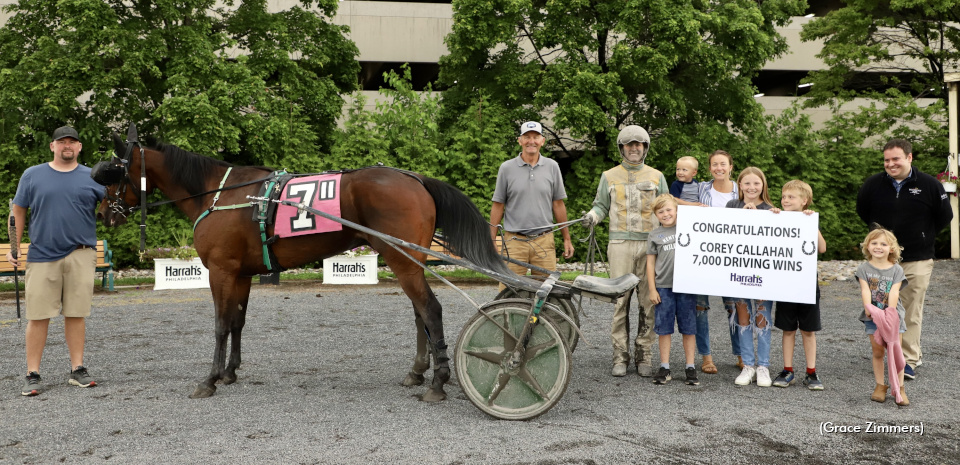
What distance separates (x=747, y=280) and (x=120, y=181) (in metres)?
4.57

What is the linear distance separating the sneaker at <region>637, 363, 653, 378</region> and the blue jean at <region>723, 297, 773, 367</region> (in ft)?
2.19

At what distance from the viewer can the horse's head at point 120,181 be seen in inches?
205

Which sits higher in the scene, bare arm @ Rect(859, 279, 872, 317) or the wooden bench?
bare arm @ Rect(859, 279, 872, 317)

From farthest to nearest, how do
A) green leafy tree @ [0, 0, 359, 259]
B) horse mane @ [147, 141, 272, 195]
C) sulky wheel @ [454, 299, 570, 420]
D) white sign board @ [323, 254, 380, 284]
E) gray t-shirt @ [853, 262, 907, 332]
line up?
1. green leafy tree @ [0, 0, 359, 259]
2. white sign board @ [323, 254, 380, 284]
3. horse mane @ [147, 141, 272, 195]
4. gray t-shirt @ [853, 262, 907, 332]
5. sulky wheel @ [454, 299, 570, 420]

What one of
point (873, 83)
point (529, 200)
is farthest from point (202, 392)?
point (873, 83)

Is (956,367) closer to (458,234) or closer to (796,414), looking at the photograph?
(796,414)

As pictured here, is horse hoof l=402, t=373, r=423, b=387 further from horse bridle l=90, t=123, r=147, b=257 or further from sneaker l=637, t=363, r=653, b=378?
horse bridle l=90, t=123, r=147, b=257

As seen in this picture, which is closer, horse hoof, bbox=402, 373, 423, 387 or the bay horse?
the bay horse

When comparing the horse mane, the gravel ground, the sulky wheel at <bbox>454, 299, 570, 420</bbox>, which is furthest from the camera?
the horse mane

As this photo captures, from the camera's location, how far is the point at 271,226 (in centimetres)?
498

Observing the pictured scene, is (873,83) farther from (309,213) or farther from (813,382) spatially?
(309,213)

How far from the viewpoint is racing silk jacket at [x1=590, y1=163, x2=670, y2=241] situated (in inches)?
214

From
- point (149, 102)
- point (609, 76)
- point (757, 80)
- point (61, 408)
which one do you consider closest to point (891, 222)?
point (61, 408)

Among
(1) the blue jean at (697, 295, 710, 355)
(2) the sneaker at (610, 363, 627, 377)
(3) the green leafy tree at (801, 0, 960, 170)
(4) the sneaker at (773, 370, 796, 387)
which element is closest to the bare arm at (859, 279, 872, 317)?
(4) the sneaker at (773, 370, 796, 387)
